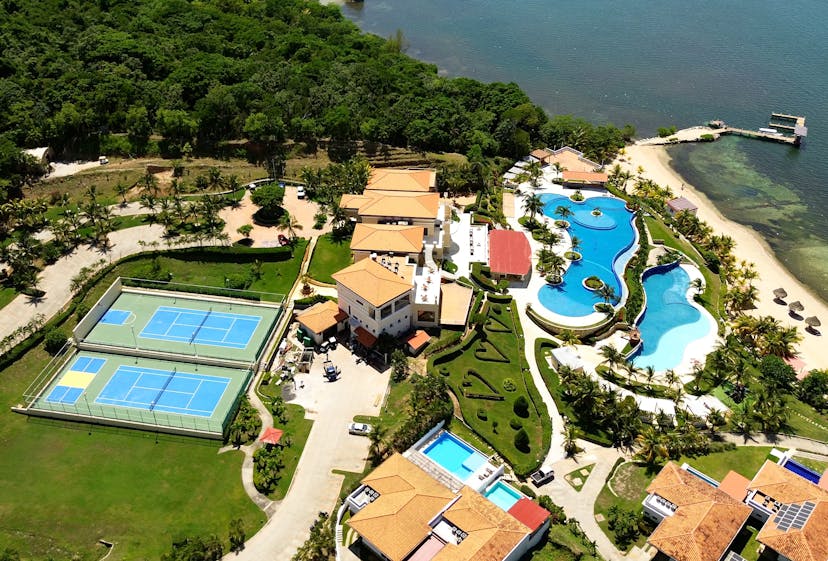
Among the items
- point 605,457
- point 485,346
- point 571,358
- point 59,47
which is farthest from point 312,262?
point 59,47

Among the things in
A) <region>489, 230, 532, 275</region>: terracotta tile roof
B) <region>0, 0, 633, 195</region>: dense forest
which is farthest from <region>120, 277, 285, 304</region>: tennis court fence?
<region>0, 0, 633, 195</region>: dense forest

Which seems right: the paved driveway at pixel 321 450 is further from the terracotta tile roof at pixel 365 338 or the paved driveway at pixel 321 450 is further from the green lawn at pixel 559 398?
the green lawn at pixel 559 398

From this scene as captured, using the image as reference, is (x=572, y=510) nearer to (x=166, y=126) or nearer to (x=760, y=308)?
(x=760, y=308)

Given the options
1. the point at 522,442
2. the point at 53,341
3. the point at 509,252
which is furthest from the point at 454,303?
the point at 53,341

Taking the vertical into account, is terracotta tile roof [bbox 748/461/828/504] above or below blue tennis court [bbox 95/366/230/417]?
above

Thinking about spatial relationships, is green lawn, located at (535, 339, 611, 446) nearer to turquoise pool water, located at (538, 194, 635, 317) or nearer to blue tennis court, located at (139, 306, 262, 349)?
turquoise pool water, located at (538, 194, 635, 317)
